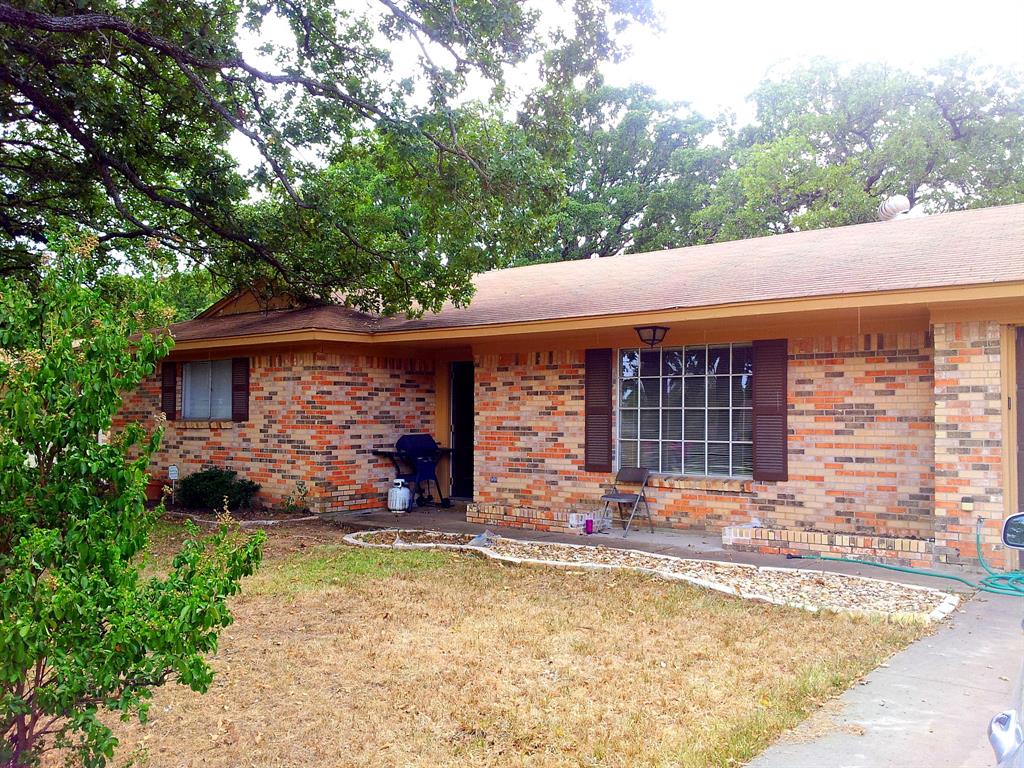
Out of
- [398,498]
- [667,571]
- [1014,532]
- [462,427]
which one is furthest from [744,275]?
[1014,532]

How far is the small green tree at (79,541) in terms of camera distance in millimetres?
2576

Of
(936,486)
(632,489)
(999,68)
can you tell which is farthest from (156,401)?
(999,68)

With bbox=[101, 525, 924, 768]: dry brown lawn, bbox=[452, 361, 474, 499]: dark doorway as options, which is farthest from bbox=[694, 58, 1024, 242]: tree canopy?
bbox=[101, 525, 924, 768]: dry brown lawn

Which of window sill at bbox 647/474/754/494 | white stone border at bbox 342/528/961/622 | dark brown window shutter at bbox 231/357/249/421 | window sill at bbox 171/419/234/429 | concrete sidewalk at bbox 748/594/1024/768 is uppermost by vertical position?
dark brown window shutter at bbox 231/357/249/421

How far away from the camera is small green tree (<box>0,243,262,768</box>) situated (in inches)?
101

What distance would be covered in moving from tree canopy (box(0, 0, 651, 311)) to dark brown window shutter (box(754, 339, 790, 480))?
128 inches

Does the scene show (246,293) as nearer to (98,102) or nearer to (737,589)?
(98,102)

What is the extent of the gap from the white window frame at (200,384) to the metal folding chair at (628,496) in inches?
263

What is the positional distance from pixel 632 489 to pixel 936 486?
3541 mm

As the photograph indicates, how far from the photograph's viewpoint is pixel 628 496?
9828mm

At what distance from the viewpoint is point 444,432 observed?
13578mm

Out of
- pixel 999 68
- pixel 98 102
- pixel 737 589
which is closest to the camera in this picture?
pixel 737 589

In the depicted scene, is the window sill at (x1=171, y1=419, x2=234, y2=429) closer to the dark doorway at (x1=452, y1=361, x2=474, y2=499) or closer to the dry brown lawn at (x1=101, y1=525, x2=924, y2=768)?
the dark doorway at (x1=452, y1=361, x2=474, y2=499)

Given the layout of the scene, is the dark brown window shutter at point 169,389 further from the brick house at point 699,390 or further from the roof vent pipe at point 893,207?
the roof vent pipe at point 893,207
